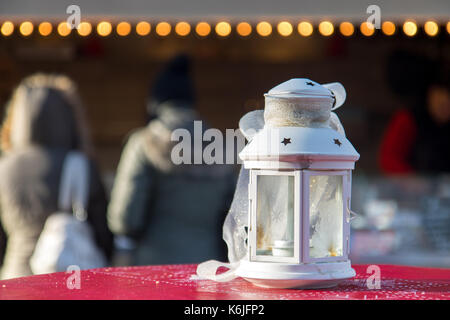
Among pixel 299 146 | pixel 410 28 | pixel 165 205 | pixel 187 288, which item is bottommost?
pixel 187 288

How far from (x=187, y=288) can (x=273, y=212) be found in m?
0.23

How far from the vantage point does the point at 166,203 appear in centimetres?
349

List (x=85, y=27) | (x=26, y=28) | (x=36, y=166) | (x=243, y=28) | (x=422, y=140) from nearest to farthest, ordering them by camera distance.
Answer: (x=36, y=166), (x=243, y=28), (x=26, y=28), (x=85, y=27), (x=422, y=140)

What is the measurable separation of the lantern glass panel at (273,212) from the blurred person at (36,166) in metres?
1.81

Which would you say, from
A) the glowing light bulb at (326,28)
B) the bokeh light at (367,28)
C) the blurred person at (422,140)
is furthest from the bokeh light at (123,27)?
the blurred person at (422,140)

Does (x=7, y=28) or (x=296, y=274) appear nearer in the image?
(x=296, y=274)

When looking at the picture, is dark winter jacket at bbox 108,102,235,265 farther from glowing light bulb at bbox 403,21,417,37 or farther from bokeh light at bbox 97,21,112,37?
glowing light bulb at bbox 403,21,417,37

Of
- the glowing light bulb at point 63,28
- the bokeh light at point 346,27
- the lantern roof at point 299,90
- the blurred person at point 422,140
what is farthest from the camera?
the blurred person at point 422,140

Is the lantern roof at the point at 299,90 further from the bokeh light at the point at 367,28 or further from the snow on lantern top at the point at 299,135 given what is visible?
the bokeh light at the point at 367,28

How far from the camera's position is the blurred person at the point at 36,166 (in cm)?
335

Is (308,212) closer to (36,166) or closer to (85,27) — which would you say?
(36,166)

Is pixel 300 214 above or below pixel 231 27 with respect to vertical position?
below

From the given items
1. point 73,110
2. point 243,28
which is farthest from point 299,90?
point 243,28
